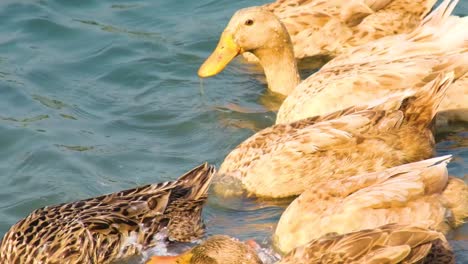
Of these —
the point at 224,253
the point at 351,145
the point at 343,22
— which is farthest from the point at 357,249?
the point at 343,22

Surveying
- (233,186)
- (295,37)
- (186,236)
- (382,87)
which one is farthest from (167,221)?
(295,37)

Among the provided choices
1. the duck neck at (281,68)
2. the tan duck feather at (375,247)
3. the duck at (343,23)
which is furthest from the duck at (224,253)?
the duck at (343,23)

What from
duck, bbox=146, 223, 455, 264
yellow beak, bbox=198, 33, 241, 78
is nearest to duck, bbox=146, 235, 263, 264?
duck, bbox=146, 223, 455, 264

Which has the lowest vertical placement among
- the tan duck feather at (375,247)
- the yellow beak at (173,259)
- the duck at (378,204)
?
the yellow beak at (173,259)

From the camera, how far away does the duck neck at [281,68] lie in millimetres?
12352

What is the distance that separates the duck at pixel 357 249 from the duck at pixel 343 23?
5174mm

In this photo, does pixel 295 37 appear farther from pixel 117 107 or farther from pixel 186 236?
pixel 186 236

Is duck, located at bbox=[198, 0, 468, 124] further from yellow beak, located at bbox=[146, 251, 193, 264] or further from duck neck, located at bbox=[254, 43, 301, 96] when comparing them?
yellow beak, located at bbox=[146, 251, 193, 264]

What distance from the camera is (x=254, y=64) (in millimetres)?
13391

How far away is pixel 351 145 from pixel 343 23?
3.40m

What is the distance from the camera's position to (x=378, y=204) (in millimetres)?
8758

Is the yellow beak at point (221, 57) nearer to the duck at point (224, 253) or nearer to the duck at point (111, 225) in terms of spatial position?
the duck at point (111, 225)

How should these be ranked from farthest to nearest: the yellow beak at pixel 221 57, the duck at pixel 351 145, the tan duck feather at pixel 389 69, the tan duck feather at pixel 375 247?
the yellow beak at pixel 221 57 < the tan duck feather at pixel 389 69 < the duck at pixel 351 145 < the tan duck feather at pixel 375 247

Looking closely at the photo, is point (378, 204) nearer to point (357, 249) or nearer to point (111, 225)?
point (357, 249)
